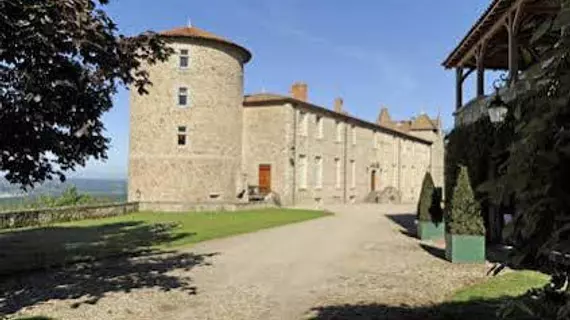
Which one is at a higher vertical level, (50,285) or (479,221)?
(479,221)

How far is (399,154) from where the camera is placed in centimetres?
5653

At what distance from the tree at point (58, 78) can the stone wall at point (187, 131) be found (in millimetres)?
21007

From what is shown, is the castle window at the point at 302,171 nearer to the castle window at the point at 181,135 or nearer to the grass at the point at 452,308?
the castle window at the point at 181,135

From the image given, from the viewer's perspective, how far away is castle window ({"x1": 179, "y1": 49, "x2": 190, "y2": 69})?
3512 cm

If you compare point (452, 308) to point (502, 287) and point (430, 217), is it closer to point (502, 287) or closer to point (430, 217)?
point (502, 287)

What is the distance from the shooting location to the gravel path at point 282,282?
8258 mm

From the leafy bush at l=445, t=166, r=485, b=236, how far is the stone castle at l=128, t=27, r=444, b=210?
2061 cm

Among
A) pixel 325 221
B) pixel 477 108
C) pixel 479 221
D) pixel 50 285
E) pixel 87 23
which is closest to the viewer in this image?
pixel 87 23

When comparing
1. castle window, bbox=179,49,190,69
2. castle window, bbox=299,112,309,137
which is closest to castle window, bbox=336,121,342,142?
castle window, bbox=299,112,309,137

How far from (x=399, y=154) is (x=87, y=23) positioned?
4963 centimetres

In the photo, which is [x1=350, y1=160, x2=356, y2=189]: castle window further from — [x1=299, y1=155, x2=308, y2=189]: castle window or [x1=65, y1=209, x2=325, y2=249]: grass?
[x1=65, y1=209, x2=325, y2=249]: grass

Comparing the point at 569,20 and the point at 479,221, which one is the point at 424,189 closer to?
→ the point at 479,221

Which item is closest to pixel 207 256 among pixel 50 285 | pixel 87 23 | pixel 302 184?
pixel 50 285

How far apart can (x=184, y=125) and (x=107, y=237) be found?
17456 mm
